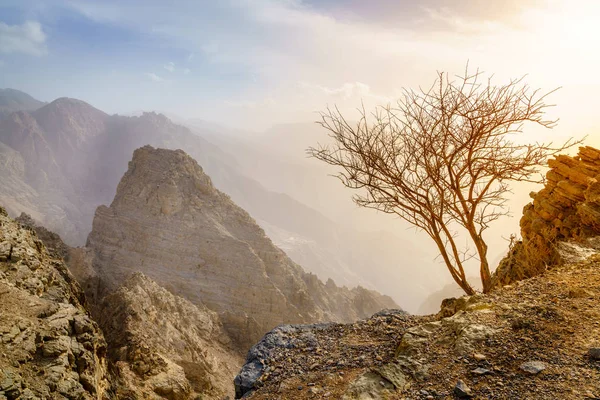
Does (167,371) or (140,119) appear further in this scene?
(140,119)

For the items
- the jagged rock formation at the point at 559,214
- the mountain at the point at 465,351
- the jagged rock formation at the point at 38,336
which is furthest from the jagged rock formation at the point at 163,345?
the jagged rock formation at the point at 559,214

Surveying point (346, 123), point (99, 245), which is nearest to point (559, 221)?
point (346, 123)

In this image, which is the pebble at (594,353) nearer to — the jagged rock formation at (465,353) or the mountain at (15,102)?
the jagged rock formation at (465,353)

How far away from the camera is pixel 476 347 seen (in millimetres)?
3473

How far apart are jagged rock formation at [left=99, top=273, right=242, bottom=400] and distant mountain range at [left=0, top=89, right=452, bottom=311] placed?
68.2 m

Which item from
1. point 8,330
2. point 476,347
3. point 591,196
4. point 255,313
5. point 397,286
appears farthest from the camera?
point 397,286

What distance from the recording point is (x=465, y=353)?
3443 millimetres

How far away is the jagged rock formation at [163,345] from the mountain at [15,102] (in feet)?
521

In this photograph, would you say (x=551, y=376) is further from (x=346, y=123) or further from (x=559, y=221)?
(x=559, y=221)

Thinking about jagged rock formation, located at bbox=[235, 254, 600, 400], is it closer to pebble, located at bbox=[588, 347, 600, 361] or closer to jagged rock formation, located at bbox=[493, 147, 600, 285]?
pebble, located at bbox=[588, 347, 600, 361]

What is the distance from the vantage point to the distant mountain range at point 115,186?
365ft

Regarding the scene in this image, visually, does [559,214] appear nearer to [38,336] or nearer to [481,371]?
[481,371]

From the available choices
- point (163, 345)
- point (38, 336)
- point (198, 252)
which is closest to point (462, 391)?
point (38, 336)

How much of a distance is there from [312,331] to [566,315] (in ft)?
10.9
